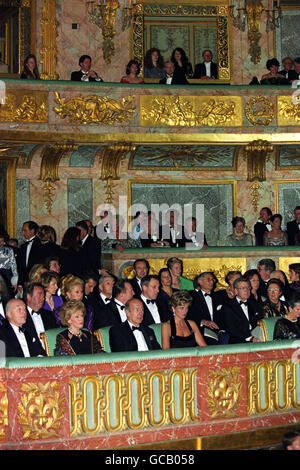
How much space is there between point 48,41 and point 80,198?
108 inches

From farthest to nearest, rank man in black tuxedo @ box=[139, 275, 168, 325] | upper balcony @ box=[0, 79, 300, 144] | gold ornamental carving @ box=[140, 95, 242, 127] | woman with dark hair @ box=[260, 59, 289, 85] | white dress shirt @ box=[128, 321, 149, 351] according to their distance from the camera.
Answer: woman with dark hair @ box=[260, 59, 289, 85] → gold ornamental carving @ box=[140, 95, 242, 127] → upper balcony @ box=[0, 79, 300, 144] → man in black tuxedo @ box=[139, 275, 168, 325] → white dress shirt @ box=[128, 321, 149, 351]

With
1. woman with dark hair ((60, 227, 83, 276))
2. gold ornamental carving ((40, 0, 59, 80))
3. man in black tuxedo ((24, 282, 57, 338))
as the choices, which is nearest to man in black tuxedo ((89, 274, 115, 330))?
man in black tuxedo ((24, 282, 57, 338))

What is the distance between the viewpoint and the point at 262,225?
13508mm

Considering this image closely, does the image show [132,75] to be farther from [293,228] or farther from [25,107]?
[293,228]

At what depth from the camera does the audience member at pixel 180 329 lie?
738 centimetres

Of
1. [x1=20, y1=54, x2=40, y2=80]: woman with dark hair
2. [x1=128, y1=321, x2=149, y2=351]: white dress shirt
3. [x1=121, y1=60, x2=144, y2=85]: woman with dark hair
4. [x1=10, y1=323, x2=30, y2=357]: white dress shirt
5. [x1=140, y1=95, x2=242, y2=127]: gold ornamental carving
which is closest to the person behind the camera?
[x1=10, y1=323, x2=30, y2=357]: white dress shirt

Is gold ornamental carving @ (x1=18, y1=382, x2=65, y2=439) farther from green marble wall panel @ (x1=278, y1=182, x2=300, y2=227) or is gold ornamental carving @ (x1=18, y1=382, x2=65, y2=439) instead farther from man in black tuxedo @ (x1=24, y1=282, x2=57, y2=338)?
green marble wall panel @ (x1=278, y1=182, x2=300, y2=227)

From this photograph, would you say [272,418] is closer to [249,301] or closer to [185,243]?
[249,301]

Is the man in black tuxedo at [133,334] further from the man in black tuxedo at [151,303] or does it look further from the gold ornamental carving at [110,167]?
the gold ornamental carving at [110,167]

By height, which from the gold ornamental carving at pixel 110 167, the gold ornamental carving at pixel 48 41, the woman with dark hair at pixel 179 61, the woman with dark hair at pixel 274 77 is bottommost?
the gold ornamental carving at pixel 110 167

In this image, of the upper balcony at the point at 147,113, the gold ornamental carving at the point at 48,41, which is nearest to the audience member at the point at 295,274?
the upper balcony at the point at 147,113

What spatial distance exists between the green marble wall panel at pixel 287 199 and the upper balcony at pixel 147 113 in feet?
5.59

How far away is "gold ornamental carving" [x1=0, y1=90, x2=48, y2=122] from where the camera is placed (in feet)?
41.4

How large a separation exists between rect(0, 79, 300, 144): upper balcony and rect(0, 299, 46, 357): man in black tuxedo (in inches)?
248
